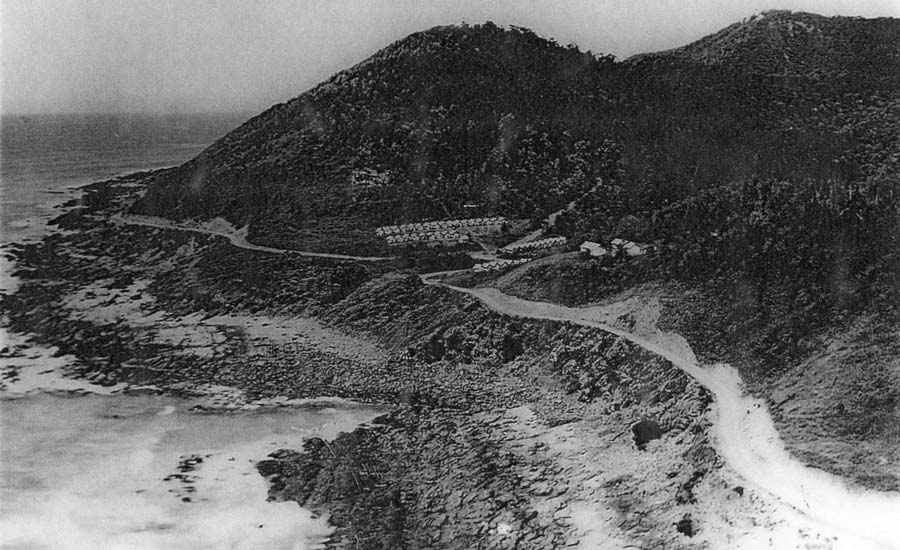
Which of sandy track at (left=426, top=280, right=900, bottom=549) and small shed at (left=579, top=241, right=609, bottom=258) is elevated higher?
small shed at (left=579, top=241, right=609, bottom=258)

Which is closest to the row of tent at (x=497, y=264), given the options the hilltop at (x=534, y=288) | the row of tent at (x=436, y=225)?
the hilltop at (x=534, y=288)

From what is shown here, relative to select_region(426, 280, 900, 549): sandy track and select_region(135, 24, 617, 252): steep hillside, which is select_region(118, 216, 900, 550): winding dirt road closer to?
select_region(426, 280, 900, 549): sandy track

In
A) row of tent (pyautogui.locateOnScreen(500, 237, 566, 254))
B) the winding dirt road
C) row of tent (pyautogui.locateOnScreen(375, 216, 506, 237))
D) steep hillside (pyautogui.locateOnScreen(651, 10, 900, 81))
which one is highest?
steep hillside (pyautogui.locateOnScreen(651, 10, 900, 81))

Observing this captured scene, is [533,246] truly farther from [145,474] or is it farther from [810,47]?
[810,47]

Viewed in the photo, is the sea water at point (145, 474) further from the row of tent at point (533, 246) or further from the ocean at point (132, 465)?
the row of tent at point (533, 246)

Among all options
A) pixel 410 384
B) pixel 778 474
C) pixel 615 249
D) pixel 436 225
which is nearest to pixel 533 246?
pixel 615 249

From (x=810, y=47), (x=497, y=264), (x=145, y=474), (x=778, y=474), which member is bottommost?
(x=145, y=474)

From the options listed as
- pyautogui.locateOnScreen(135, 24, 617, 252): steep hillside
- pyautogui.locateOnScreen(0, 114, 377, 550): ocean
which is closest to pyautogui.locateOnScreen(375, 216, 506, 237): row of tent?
pyautogui.locateOnScreen(135, 24, 617, 252): steep hillside
